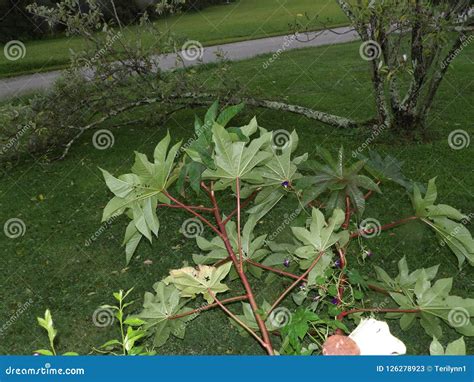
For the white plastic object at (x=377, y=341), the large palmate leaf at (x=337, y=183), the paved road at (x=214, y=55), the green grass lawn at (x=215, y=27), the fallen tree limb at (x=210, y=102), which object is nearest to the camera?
the white plastic object at (x=377, y=341)

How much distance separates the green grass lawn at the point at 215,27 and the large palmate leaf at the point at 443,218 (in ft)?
33.6

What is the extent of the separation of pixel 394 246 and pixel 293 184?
228cm

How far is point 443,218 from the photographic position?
2686 millimetres

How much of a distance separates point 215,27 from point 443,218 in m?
19.3

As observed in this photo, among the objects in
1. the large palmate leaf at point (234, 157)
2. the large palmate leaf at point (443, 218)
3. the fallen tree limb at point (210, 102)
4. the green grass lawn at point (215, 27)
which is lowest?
the green grass lawn at point (215, 27)

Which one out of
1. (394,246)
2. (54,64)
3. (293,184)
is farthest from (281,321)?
(54,64)

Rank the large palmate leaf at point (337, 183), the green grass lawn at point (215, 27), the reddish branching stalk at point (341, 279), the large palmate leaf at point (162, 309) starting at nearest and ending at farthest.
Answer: the reddish branching stalk at point (341, 279) → the large palmate leaf at point (162, 309) → the large palmate leaf at point (337, 183) → the green grass lawn at point (215, 27)

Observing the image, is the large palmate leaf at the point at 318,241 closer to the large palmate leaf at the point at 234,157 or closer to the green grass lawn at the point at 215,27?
the large palmate leaf at the point at 234,157

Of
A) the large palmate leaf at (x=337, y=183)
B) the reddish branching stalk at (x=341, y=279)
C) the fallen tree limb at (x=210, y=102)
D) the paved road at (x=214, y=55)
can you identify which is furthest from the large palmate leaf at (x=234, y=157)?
the paved road at (x=214, y=55)

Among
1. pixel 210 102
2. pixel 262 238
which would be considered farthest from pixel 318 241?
pixel 210 102

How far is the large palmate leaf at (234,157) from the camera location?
2.35 meters

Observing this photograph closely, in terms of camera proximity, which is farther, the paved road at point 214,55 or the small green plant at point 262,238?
the paved road at point 214,55

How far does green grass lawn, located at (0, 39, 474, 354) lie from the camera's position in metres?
4.16

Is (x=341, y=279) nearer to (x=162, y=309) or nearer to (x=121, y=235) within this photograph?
(x=162, y=309)
